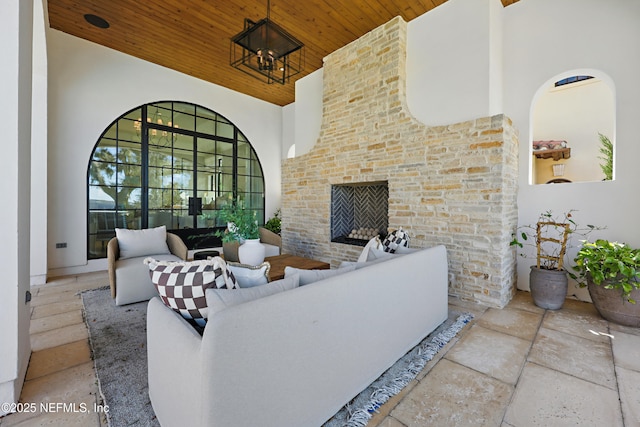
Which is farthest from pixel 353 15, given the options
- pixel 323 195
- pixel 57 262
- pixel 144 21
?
pixel 57 262

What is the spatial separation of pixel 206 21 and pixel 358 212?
355 centimetres

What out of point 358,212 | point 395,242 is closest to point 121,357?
point 395,242

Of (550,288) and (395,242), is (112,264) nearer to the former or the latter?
(395,242)

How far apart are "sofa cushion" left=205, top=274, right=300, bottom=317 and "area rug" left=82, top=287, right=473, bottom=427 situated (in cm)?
71

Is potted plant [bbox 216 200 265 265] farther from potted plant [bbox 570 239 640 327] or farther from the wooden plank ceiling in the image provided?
potted plant [bbox 570 239 640 327]

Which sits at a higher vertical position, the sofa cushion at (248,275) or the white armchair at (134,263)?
the sofa cushion at (248,275)

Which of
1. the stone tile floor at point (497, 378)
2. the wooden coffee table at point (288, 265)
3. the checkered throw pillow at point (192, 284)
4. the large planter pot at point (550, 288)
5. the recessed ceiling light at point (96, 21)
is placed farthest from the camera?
the recessed ceiling light at point (96, 21)

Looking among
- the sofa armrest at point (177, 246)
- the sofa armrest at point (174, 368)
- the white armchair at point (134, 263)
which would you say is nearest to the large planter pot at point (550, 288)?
Result: the sofa armrest at point (174, 368)

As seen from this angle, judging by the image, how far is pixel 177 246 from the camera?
3.55 meters

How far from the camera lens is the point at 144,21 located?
143 inches

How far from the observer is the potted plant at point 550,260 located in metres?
2.66

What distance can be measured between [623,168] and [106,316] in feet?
17.2

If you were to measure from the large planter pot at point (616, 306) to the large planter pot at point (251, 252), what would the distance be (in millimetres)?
3188

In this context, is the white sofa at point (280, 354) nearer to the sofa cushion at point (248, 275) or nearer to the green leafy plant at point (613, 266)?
the sofa cushion at point (248, 275)
